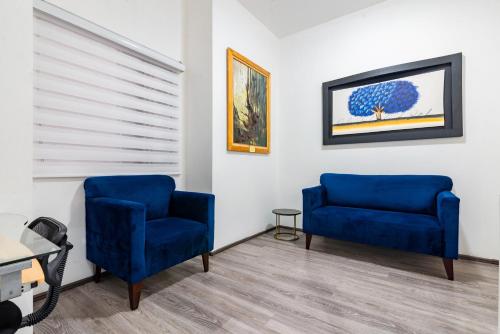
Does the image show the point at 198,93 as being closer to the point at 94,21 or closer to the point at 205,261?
the point at 94,21

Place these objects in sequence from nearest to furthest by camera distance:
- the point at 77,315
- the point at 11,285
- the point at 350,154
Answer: the point at 11,285
the point at 77,315
the point at 350,154

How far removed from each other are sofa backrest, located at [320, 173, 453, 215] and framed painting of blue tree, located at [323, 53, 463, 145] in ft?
1.57

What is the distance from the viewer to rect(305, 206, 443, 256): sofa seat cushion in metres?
1.89

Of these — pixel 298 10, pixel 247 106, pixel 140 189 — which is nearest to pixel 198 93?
pixel 247 106

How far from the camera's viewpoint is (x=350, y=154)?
290 cm

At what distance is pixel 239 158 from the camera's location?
8.95 ft

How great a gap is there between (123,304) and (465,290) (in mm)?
2444

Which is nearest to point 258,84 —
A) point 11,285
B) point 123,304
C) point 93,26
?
point 93,26

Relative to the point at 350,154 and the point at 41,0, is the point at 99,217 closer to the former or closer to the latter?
the point at 41,0

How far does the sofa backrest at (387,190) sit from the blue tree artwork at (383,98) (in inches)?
30.5

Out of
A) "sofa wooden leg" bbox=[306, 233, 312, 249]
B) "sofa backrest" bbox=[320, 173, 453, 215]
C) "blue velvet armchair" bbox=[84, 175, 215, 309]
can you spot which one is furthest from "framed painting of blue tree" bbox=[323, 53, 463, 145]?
"blue velvet armchair" bbox=[84, 175, 215, 309]

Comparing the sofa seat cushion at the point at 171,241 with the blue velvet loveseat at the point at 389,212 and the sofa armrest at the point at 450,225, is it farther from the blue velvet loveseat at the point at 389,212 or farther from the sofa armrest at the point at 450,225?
the sofa armrest at the point at 450,225

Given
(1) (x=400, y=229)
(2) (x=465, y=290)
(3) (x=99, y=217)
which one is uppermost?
(3) (x=99, y=217)

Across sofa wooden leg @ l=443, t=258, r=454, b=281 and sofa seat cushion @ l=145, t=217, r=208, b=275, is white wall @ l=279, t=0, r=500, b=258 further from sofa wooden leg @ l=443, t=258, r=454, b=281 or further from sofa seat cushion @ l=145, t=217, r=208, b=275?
sofa seat cushion @ l=145, t=217, r=208, b=275
